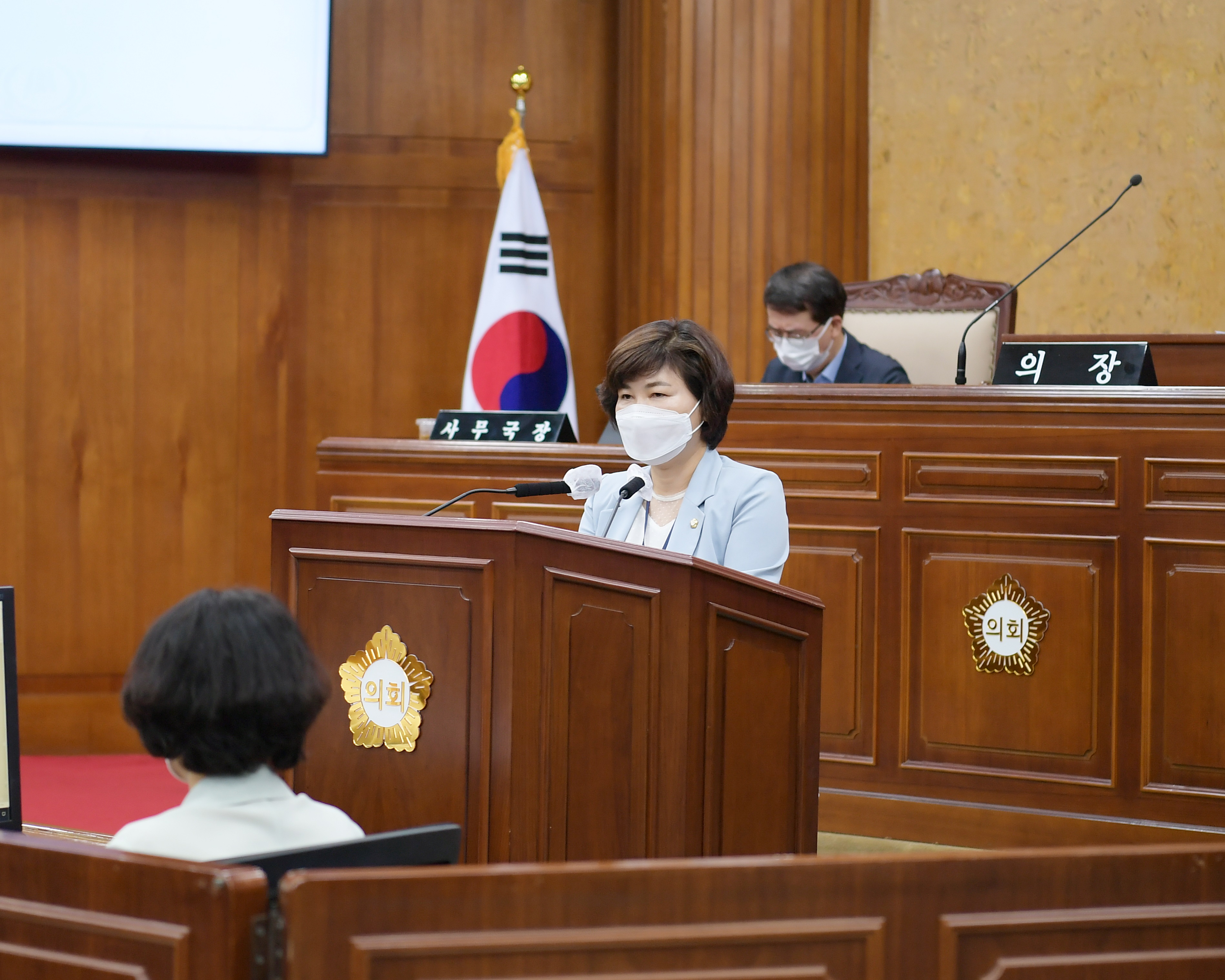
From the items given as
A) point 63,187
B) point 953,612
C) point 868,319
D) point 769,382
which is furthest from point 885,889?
point 63,187

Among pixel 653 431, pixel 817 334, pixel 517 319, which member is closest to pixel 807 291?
pixel 817 334

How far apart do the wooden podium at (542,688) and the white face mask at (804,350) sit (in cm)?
222

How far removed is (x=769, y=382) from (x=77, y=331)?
3.08 metres

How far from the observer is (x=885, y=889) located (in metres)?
1.38

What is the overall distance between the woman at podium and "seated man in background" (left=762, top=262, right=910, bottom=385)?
1656mm

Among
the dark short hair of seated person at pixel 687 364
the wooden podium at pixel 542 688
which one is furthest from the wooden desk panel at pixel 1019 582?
the wooden podium at pixel 542 688

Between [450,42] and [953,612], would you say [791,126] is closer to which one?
[450,42]

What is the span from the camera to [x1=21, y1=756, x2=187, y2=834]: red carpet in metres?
4.60

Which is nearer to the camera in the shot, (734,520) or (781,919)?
(781,919)

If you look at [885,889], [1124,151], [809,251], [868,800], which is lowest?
[868,800]

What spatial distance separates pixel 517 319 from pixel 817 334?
1591 millimetres

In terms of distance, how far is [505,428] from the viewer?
4.43 m

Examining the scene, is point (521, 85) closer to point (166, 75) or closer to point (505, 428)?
point (166, 75)

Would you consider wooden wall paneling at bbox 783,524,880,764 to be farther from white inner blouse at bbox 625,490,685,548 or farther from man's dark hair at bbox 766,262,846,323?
white inner blouse at bbox 625,490,685,548
